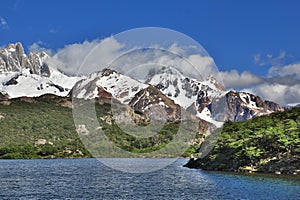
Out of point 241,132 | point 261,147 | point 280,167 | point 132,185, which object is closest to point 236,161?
point 261,147

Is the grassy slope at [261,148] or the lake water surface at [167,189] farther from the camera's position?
the grassy slope at [261,148]

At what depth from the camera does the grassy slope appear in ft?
429

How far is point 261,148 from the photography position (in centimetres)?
14050

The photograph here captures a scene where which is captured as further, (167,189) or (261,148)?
(261,148)

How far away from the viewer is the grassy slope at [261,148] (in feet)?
429

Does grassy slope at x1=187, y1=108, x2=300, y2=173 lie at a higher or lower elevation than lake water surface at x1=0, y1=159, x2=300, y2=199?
higher

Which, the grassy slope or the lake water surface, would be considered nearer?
the lake water surface

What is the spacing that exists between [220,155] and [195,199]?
3076 inches

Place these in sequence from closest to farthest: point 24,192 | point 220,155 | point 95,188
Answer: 1. point 24,192
2. point 95,188
3. point 220,155

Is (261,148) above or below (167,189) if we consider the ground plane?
above

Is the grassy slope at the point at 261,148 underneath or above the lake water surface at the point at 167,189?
above

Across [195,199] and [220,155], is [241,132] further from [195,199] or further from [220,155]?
[195,199]

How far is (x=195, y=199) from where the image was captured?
272 ft

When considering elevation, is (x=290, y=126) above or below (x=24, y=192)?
above
